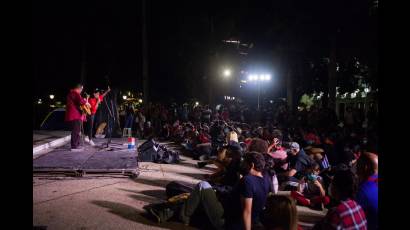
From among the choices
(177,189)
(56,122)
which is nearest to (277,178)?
(177,189)

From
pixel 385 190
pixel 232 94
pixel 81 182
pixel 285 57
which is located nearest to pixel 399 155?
pixel 385 190

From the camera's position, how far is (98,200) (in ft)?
22.5

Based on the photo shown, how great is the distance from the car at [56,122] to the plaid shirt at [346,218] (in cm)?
1465

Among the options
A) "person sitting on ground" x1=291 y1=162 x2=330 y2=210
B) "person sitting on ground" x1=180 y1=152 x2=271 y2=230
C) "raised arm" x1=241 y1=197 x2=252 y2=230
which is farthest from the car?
"raised arm" x1=241 y1=197 x2=252 y2=230

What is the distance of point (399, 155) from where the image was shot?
10.1ft

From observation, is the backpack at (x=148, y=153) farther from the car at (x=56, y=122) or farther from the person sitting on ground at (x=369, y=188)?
the person sitting on ground at (x=369, y=188)

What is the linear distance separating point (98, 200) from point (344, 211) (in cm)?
496

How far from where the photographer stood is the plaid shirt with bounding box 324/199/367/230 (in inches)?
122

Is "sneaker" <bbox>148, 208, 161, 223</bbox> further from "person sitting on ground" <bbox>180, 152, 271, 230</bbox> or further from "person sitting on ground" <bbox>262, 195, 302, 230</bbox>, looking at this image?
"person sitting on ground" <bbox>262, 195, 302, 230</bbox>

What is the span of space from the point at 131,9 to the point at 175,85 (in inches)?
293

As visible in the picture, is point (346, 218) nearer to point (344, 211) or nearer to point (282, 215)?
point (344, 211)

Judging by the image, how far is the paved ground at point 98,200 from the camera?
5754 mm

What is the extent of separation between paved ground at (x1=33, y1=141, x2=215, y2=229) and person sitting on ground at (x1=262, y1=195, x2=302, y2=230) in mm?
2802

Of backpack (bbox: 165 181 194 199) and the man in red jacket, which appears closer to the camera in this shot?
backpack (bbox: 165 181 194 199)
